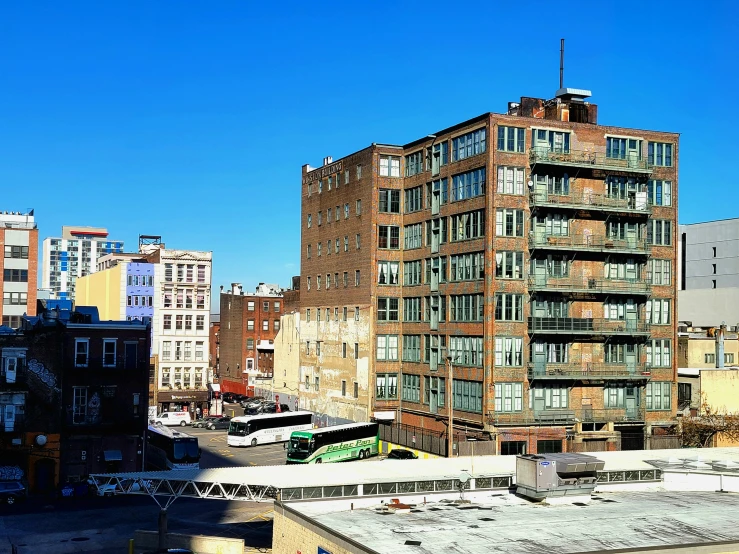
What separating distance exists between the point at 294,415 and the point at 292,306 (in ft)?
114

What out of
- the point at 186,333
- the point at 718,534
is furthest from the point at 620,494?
the point at 186,333

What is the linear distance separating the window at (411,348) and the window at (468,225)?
11412mm

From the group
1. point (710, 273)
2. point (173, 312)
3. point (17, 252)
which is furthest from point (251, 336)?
point (710, 273)

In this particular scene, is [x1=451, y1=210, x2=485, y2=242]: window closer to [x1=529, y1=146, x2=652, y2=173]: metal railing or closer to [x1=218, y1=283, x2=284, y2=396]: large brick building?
[x1=529, y1=146, x2=652, y2=173]: metal railing

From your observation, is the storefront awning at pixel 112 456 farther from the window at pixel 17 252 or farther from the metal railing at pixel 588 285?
the metal railing at pixel 588 285

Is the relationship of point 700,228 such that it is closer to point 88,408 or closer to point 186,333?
point 186,333

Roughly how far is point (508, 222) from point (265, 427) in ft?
114

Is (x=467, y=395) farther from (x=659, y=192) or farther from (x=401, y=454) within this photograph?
(x=659, y=192)

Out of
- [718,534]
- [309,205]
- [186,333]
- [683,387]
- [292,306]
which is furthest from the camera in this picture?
[292,306]

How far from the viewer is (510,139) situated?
67812mm

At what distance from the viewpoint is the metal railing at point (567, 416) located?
6669 cm

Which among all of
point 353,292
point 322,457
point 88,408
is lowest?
point 322,457

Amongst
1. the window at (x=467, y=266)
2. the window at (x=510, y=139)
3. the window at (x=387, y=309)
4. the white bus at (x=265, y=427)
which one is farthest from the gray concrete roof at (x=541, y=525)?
the white bus at (x=265, y=427)

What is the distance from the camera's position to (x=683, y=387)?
79.4 meters
